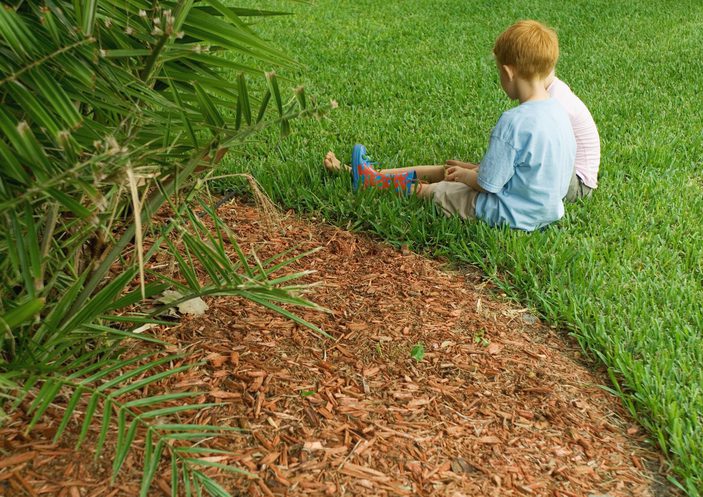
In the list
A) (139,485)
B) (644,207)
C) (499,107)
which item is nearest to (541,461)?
(139,485)

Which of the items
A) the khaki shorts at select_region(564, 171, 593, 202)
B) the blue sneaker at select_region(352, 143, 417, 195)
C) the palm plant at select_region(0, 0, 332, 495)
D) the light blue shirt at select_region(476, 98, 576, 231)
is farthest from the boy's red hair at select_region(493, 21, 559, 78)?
the palm plant at select_region(0, 0, 332, 495)

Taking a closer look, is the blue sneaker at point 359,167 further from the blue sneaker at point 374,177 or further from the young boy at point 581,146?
the young boy at point 581,146

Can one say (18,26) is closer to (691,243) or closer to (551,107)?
(551,107)

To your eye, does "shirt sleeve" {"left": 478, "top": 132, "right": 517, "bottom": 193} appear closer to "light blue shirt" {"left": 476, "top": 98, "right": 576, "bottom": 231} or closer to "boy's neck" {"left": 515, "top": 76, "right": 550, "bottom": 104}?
"light blue shirt" {"left": 476, "top": 98, "right": 576, "bottom": 231}

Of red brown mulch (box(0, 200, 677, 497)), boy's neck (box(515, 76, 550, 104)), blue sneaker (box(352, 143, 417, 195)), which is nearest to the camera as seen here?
red brown mulch (box(0, 200, 677, 497))

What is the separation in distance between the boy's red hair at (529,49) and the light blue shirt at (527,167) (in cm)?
17

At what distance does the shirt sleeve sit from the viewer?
3.49 metres

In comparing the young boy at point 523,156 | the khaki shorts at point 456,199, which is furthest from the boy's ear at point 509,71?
the khaki shorts at point 456,199

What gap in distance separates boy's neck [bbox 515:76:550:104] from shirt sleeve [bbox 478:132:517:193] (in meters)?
0.32

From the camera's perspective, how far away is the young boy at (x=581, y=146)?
4.00 m

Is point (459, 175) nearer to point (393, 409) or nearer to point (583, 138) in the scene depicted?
point (583, 138)

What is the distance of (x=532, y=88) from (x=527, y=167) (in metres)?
0.41

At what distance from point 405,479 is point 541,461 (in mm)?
451

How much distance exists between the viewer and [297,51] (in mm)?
6875
